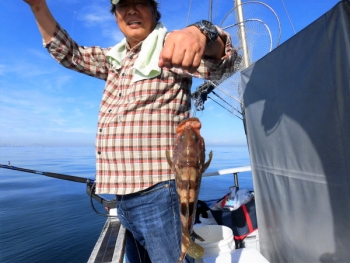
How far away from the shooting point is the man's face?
1.94 meters

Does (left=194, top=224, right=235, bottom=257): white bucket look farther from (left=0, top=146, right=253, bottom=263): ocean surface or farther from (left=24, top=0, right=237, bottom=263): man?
(left=0, top=146, right=253, bottom=263): ocean surface

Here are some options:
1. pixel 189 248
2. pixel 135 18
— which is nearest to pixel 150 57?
pixel 135 18

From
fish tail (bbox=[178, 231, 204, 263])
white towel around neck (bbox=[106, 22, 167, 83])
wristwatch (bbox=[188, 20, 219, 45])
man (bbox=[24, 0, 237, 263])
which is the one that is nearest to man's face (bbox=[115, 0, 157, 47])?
man (bbox=[24, 0, 237, 263])

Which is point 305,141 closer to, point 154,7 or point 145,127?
point 145,127

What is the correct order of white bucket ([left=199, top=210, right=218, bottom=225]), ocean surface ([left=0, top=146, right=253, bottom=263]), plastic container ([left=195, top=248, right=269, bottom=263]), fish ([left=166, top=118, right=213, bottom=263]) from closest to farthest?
fish ([left=166, top=118, right=213, bottom=263]) → plastic container ([left=195, top=248, right=269, bottom=263]) → white bucket ([left=199, top=210, right=218, bottom=225]) → ocean surface ([left=0, top=146, right=253, bottom=263])

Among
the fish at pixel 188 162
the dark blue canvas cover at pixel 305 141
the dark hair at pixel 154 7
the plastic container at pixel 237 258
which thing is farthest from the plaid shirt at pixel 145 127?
the plastic container at pixel 237 258

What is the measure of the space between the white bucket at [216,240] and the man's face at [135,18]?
9.09 feet

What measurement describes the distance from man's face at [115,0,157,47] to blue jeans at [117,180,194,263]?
1325 mm

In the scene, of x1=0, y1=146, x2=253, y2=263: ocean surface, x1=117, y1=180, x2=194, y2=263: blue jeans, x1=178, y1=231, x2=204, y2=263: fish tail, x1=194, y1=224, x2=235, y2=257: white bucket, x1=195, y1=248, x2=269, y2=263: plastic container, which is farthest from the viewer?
x1=0, y1=146, x2=253, y2=263: ocean surface

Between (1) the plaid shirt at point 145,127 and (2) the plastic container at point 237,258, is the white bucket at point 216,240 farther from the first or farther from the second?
(1) the plaid shirt at point 145,127

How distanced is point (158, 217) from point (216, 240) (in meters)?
2.17

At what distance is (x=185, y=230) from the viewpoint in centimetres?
170

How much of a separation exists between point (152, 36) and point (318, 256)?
275 centimetres

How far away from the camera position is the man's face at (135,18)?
1.94m
